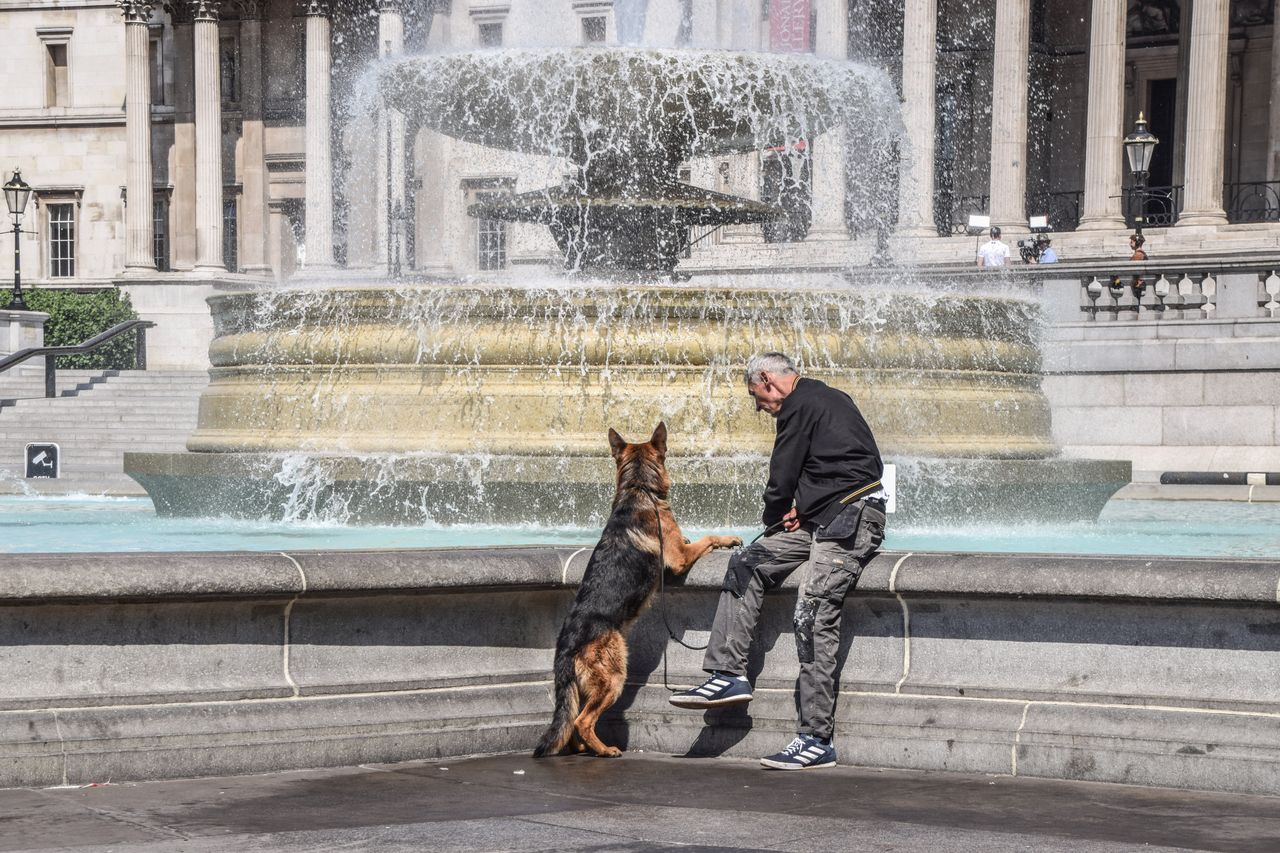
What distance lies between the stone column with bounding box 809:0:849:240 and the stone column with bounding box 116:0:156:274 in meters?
23.6

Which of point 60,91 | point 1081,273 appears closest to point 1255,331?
point 1081,273

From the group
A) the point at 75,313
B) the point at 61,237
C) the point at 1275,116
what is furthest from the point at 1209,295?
the point at 61,237

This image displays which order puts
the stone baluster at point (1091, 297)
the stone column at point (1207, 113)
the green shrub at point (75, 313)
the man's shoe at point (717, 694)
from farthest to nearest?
the green shrub at point (75, 313) < the stone column at point (1207, 113) < the stone baluster at point (1091, 297) < the man's shoe at point (717, 694)

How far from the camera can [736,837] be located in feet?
22.4

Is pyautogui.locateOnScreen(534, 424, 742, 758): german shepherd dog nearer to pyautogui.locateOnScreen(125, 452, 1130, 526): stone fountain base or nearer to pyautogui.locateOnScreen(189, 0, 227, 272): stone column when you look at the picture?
pyautogui.locateOnScreen(125, 452, 1130, 526): stone fountain base

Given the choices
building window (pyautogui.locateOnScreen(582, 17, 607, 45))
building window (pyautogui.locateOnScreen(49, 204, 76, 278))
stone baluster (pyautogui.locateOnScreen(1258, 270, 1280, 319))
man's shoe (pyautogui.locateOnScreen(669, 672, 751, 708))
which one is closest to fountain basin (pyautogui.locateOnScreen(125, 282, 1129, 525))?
man's shoe (pyautogui.locateOnScreen(669, 672, 751, 708))

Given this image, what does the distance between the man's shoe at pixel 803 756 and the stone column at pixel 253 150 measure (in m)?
60.5

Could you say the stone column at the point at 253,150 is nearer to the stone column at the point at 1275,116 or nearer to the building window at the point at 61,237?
the building window at the point at 61,237

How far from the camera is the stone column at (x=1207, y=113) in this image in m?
43.3

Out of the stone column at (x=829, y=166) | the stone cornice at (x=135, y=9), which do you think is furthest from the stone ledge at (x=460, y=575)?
the stone cornice at (x=135, y=9)

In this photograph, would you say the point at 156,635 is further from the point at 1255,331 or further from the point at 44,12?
the point at 44,12

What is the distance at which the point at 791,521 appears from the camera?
842 centimetres

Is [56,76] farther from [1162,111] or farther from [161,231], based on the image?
[1162,111]

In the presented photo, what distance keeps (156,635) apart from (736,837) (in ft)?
8.78
